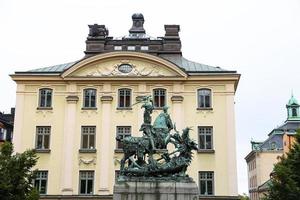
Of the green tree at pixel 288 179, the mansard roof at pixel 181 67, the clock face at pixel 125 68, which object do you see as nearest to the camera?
the green tree at pixel 288 179

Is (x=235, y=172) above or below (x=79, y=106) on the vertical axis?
below

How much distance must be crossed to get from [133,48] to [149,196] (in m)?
23.6

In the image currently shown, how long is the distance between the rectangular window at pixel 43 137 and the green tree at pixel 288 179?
1668cm

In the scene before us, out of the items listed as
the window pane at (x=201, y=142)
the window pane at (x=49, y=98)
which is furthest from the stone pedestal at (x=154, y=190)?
the window pane at (x=49, y=98)

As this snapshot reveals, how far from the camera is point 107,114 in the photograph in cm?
3644

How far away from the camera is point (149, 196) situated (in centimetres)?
1878

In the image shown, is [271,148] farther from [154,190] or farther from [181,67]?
[154,190]

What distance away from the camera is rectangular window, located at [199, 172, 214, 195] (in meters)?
34.7

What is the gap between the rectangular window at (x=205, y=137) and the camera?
35.7 meters

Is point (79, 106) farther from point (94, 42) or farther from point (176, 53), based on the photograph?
point (176, 53)

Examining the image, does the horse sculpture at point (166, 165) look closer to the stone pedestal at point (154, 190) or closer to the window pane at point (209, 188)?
the stone pedestal at point (154, 190)

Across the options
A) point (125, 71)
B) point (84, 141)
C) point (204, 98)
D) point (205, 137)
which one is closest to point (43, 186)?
point (84, 141)

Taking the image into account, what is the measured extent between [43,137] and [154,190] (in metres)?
19.3

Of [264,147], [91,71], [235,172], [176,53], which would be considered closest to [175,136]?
[235,172]
